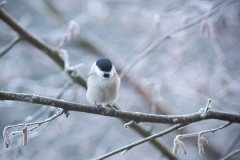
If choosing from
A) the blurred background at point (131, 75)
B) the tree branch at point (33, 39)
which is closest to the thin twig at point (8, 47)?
the tree branch at point (33, 39)

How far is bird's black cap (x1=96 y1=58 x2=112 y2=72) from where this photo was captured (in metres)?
2.47

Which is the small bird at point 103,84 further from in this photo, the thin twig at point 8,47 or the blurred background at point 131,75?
the blurred background at point 131,75

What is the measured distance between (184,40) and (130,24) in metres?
0.87

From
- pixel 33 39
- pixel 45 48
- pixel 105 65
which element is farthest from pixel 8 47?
pixel 105 65

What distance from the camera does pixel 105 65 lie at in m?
2.48

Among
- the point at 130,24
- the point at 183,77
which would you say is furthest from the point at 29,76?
the point at 183,77

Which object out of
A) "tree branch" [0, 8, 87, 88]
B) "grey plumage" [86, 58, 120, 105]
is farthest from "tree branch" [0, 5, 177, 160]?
"grey plumage" [86, 58, 120, 105]

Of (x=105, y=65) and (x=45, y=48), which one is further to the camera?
(x=45, y=48)

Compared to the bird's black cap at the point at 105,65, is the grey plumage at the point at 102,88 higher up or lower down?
lower down

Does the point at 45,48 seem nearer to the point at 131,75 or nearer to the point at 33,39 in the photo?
the point at 33,39

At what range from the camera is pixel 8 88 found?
3.97m

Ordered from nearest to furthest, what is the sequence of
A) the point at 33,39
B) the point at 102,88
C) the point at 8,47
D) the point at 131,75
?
the point at 102,88 < the point at 8,47 < the point at 33,39 < the point at 131,75

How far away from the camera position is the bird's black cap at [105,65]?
2.47 meters

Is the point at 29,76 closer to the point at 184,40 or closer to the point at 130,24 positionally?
the point at 130,24
